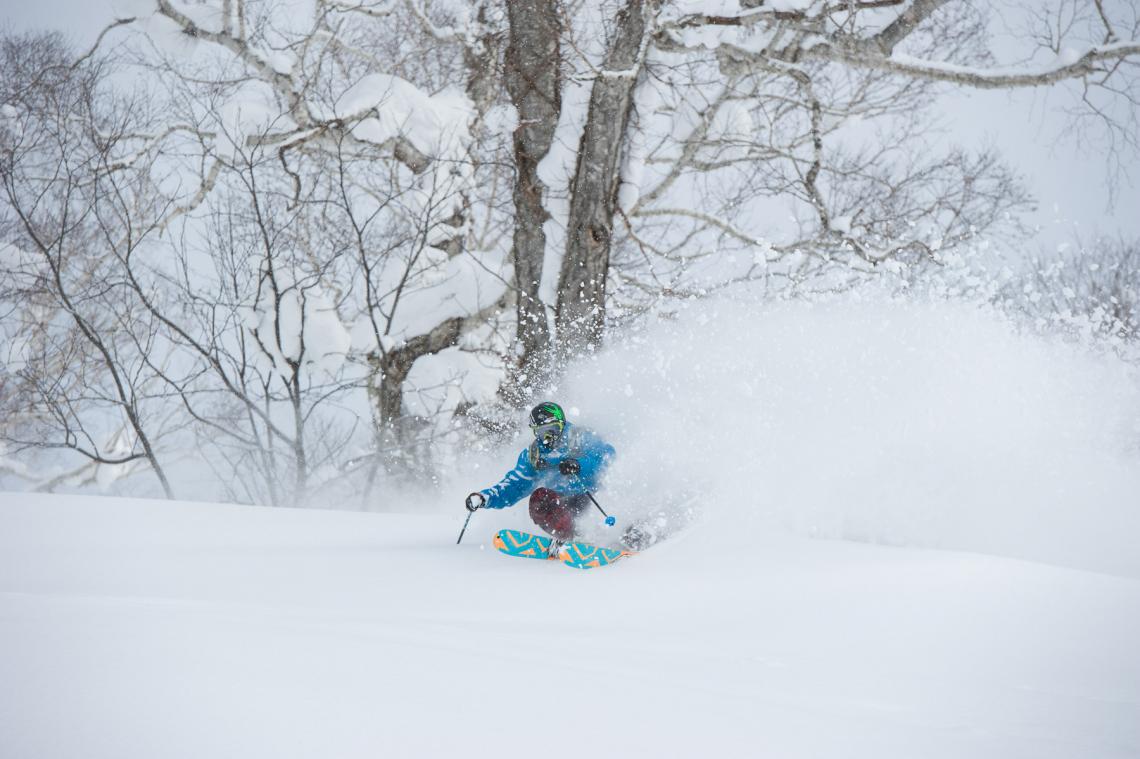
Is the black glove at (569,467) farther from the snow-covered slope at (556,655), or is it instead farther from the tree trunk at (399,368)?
the tree trunk at (399,368)

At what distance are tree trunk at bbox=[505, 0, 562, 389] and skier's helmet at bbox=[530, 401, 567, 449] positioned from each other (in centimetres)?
237

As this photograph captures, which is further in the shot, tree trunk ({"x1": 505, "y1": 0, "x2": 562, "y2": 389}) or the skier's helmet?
tree trunk ({"x1": 505, "y1": 0, "x2": 562, "y2": 389})

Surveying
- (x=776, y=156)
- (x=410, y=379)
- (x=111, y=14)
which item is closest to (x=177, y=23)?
(x=111, y=14)

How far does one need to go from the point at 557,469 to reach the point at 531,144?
4064 mm

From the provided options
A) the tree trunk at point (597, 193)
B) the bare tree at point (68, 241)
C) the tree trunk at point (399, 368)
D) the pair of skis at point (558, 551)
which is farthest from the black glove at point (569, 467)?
the bare tree at point (68, 241)

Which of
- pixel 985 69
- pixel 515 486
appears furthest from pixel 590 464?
pixel 985 69

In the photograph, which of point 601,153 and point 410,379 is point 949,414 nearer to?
point 601,153

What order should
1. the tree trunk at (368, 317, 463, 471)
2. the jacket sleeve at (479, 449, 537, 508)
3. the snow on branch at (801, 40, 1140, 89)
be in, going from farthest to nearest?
1. the tree trunk at (368, 317, 463, 471)
2. the snow on branch at (801, 40, 1140, 89)
3. the jacket sleeve at (479, 449, 537, 508)

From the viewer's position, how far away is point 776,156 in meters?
8.31

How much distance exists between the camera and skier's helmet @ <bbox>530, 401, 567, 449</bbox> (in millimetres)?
4344

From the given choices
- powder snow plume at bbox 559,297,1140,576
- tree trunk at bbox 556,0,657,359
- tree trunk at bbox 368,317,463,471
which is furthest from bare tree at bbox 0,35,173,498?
powder snow plume at bbox 559,297,1140,576

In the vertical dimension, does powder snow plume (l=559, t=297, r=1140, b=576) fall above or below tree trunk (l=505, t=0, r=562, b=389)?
below

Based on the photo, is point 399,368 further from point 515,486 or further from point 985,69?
point 985,69

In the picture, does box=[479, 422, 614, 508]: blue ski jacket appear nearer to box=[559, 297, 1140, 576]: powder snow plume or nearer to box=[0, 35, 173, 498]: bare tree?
box=[559, 297, 1140, 576]: powder snow plume
